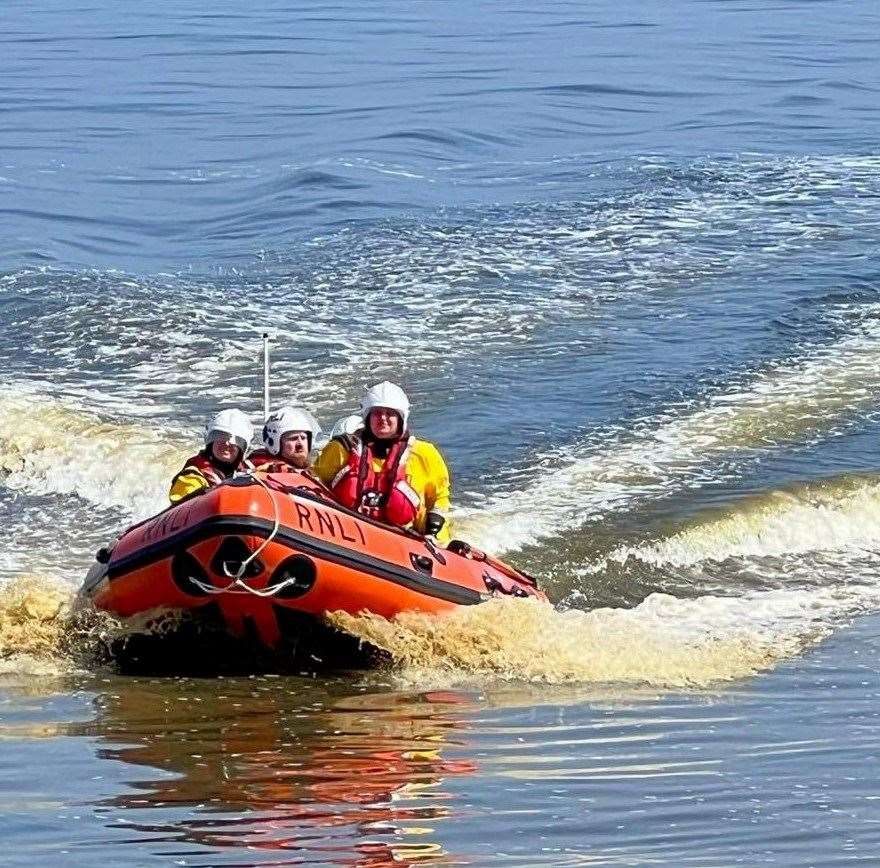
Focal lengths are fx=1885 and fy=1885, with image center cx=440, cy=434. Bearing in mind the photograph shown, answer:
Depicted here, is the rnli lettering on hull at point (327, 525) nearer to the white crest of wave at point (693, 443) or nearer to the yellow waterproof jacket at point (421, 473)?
the yellow waterproof jacket at point (421, 473)

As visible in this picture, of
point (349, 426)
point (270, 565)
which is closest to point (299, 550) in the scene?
point (270, 565)

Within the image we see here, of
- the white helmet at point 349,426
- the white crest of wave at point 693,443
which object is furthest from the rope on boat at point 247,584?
the white crest of wave at point 693,443

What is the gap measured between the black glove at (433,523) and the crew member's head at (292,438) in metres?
0.63

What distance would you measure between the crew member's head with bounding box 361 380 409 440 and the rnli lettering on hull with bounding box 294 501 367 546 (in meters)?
0.95

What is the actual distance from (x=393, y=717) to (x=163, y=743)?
95 centimetres

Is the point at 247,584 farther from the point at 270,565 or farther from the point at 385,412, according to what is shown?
the point at 385,412

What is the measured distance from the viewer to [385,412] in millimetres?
8820

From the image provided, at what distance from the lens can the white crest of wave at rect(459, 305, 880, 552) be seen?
37.4ft

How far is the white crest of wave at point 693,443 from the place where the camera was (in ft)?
37.4

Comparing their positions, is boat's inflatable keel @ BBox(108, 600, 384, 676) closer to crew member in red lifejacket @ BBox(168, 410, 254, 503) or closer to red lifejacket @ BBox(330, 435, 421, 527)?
crew member in red lifejacket @ BBox(168, 410, 254, 503)

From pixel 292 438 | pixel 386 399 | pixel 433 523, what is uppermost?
pixel 386 399

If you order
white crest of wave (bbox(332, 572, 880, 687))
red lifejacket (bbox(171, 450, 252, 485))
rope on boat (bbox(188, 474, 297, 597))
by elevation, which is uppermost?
red lifejacket (bbox(171, 450, 252, 485))

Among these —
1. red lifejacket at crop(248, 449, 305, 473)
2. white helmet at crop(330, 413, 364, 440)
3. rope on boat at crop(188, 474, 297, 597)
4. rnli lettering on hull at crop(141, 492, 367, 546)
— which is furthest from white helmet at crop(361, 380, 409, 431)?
rope on boat at crop(188, 474, 297, 597)

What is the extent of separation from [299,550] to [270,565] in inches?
5.3
